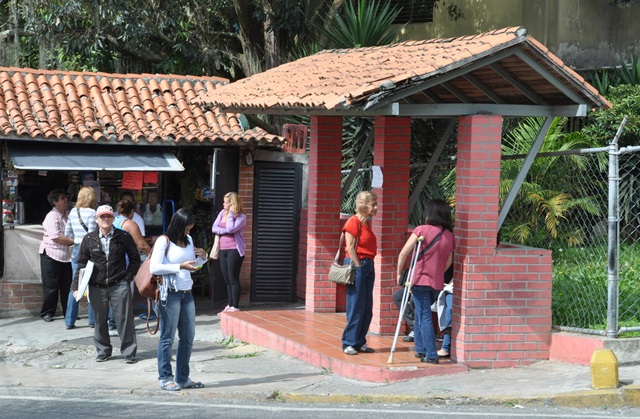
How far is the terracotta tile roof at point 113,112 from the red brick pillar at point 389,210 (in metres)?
3.09

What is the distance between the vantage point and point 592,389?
9.06m

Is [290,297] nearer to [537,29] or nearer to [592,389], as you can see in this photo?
[592,389]

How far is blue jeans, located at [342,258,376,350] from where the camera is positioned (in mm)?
10398

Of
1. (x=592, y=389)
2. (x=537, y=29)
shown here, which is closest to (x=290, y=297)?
(x=592, y=389)

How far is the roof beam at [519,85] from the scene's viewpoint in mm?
10070

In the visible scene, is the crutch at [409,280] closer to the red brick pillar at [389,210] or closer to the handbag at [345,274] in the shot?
the handbag at [345,274]

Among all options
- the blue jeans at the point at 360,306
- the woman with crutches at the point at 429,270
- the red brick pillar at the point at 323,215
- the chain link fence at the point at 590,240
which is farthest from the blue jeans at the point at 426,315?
the red brick pillar at the point at 323,215

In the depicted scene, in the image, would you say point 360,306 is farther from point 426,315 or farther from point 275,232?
point 275,232

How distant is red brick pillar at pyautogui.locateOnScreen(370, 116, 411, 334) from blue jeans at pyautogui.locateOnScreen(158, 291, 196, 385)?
251 cm

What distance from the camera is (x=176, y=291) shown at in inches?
372

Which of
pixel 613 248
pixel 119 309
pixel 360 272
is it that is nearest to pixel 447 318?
pixel 360 272

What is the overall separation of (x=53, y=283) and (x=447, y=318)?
5.80 meters

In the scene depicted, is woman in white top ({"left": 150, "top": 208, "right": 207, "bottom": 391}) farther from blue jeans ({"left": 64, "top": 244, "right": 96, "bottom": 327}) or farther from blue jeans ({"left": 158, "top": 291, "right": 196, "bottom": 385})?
blue jeans ({"left": 64, "top": 244, "right": 96, "bottom": 327})

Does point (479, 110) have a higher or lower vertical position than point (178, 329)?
higher
